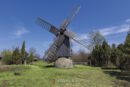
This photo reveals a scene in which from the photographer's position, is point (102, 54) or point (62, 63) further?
point (102, 54)

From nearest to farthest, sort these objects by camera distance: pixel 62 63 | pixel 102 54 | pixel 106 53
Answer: pixel 62 63 < pixel 106 53 < pixel 102 54

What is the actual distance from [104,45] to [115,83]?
38.1m

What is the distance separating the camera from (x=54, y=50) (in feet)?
138

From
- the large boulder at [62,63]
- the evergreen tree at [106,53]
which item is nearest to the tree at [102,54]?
the evergreen tree at [106,53]

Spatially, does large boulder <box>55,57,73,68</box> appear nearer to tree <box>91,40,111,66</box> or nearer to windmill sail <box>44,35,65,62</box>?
windmill sail <box>44,35,65,62</box>

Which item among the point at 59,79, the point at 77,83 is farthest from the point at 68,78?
the point at 77,83

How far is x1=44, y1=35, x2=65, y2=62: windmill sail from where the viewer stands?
4194 cm

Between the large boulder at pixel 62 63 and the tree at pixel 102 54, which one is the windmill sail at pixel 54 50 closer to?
the large boulder at pixel 62 63

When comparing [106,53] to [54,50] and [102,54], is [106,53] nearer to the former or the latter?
[102,54]

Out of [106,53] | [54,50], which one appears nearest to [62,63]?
[54,50]

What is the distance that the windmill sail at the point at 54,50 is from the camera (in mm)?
41938

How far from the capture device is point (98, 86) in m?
25.5

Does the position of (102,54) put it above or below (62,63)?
above

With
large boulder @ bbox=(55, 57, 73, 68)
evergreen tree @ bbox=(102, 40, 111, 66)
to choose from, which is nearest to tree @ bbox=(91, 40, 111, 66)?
evergreen tree @ bbox=(102, 40, 111, 66)
